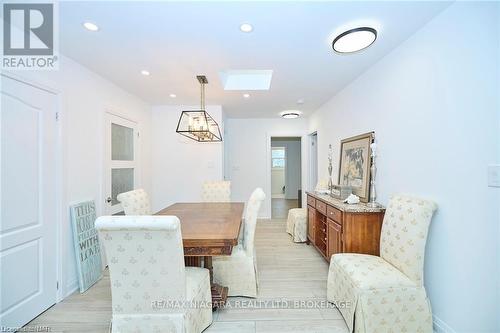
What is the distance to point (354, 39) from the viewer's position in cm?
193

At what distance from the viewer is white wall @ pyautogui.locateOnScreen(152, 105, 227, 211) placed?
4.41 metres

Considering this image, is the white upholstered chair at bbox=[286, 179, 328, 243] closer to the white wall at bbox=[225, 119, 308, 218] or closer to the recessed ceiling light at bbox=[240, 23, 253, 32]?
the white wall at bbox=[225, 119, 308, 218]

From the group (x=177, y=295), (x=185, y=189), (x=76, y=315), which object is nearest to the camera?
(x=177, y=295)

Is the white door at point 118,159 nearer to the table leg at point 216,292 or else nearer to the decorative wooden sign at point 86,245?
the decorative wooden sign at point 86,245

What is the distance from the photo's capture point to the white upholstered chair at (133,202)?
7.85 feet

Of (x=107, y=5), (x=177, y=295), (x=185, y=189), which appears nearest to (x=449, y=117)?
(x=177, y=295)

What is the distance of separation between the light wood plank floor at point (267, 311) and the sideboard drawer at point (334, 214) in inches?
27.5

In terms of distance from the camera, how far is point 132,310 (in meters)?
1.51

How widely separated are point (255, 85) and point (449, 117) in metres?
2.37

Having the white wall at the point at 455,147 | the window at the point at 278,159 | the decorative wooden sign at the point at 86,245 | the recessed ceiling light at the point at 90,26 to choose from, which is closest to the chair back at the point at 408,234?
the white wall at the point at 455,147

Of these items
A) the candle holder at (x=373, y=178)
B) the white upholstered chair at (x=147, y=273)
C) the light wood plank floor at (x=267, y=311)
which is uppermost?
the candle holder at (x=373, y=178)

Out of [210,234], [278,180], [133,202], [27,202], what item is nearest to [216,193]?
[133,202]

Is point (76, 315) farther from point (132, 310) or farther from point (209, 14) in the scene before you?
point (209, 14)

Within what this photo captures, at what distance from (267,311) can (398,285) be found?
1.09 m
